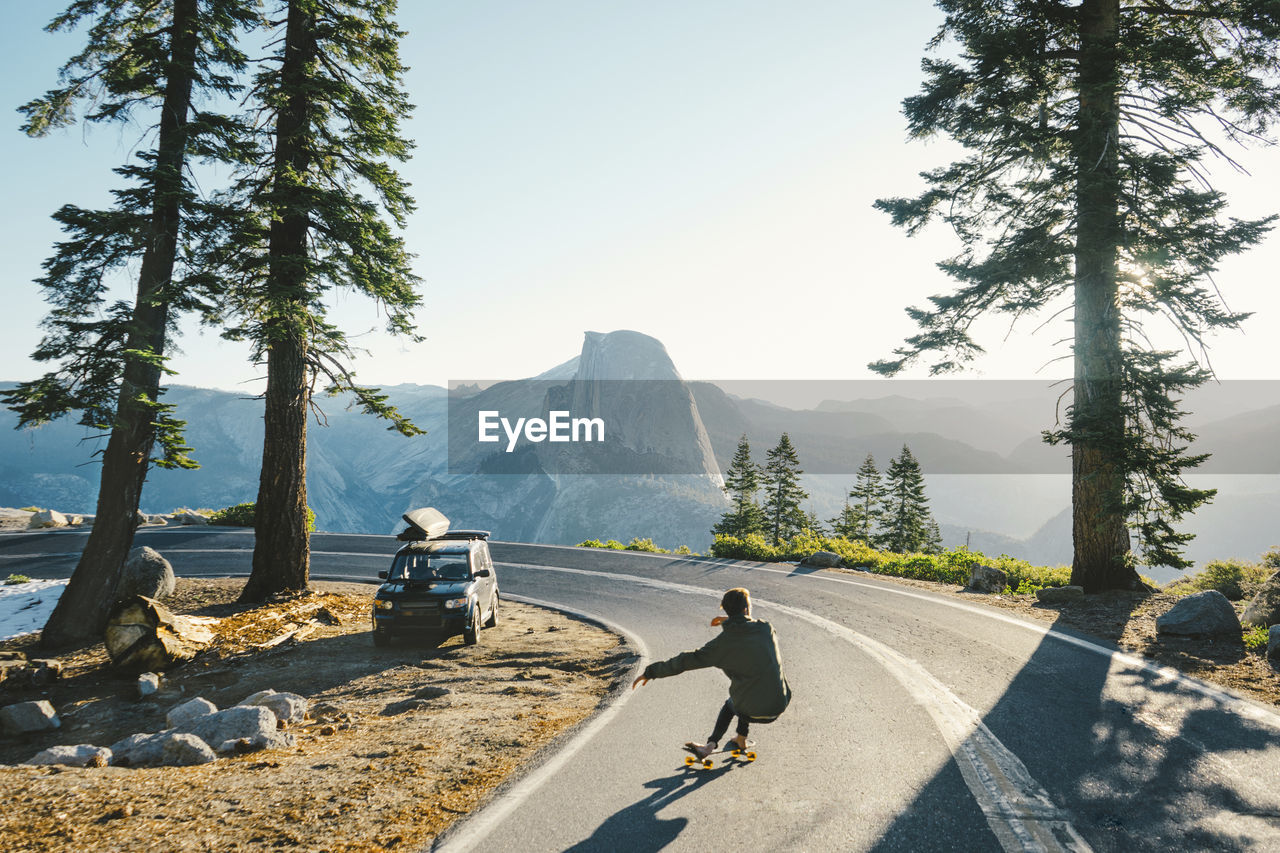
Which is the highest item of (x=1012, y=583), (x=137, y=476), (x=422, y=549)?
(x=137, y=476)

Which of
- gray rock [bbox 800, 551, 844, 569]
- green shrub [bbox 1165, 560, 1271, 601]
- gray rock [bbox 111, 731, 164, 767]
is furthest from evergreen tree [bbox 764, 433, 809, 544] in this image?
gray rock [bbox 111, 731, 164, 767]

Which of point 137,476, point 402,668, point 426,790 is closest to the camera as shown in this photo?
point 426,790

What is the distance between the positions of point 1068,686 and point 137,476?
15101mm

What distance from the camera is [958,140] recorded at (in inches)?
606

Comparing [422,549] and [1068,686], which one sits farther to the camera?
[422,549]

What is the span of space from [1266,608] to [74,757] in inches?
590

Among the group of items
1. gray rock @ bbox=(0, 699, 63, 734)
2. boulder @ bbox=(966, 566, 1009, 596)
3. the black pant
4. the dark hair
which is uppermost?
the dark hair

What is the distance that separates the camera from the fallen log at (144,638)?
9211mm

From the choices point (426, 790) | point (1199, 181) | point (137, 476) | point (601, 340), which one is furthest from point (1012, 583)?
point (601, 340)

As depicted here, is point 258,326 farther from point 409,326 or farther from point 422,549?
point 422,549

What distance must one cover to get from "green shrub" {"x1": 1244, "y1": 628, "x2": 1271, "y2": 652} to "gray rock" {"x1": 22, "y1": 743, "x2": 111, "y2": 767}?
13801mm

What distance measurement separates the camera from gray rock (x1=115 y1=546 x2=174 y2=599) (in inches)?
491

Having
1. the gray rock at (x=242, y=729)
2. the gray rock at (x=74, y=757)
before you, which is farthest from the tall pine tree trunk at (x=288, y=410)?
the gray rock at (x=74, y=757)

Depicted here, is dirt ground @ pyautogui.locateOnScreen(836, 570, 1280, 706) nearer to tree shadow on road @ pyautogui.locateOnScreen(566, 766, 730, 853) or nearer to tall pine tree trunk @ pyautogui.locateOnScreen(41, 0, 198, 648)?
tree shadow on road @ pyautogui.locateOnScreen(566, 766, 730, 853)
